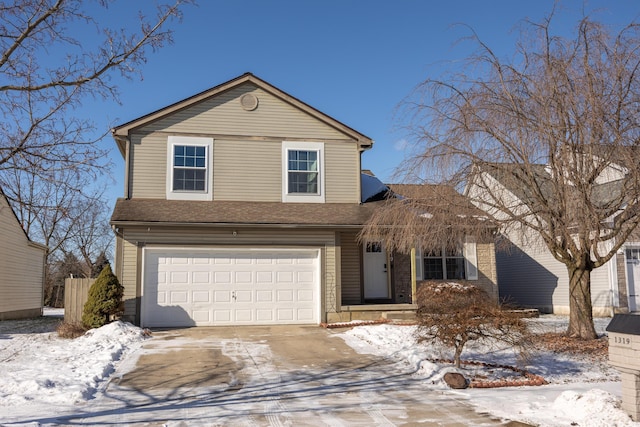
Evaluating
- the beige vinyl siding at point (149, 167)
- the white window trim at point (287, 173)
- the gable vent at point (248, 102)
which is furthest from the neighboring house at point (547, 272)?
the beige vinyl siding at point (149, 167)

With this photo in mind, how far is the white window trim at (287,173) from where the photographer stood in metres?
16.8

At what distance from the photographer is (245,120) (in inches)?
666

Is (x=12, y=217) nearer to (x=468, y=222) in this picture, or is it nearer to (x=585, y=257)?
(x=468, y=222)

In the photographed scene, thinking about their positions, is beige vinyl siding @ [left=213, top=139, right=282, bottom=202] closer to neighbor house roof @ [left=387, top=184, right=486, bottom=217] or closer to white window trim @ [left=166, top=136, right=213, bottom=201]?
white window trim @ [left=166, top=136, right=213, bottom=201]

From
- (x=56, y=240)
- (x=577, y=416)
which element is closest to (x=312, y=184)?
(x=577, y=416)

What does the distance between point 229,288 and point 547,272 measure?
1272 centimetres

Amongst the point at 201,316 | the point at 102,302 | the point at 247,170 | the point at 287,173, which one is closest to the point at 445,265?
the point at 287,173

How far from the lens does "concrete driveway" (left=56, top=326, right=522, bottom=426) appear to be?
6852 millimetres

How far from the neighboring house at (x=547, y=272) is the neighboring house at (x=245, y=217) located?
446 cm

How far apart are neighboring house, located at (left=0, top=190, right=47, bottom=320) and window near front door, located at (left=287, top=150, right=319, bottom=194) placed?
32.6 ft

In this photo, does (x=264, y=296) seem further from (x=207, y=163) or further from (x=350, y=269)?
(x=207, y=163)

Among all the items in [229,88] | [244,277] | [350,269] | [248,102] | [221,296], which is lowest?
[221,296]

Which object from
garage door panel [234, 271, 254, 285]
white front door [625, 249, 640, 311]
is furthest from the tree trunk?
garage door panel [234, 271, 254, 285]

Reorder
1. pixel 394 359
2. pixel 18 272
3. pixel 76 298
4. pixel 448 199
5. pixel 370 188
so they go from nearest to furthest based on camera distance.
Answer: pixel 394 359 → pixel 448 199 → pixel 76 298 → pixel 370 188 → pixel 18 272
